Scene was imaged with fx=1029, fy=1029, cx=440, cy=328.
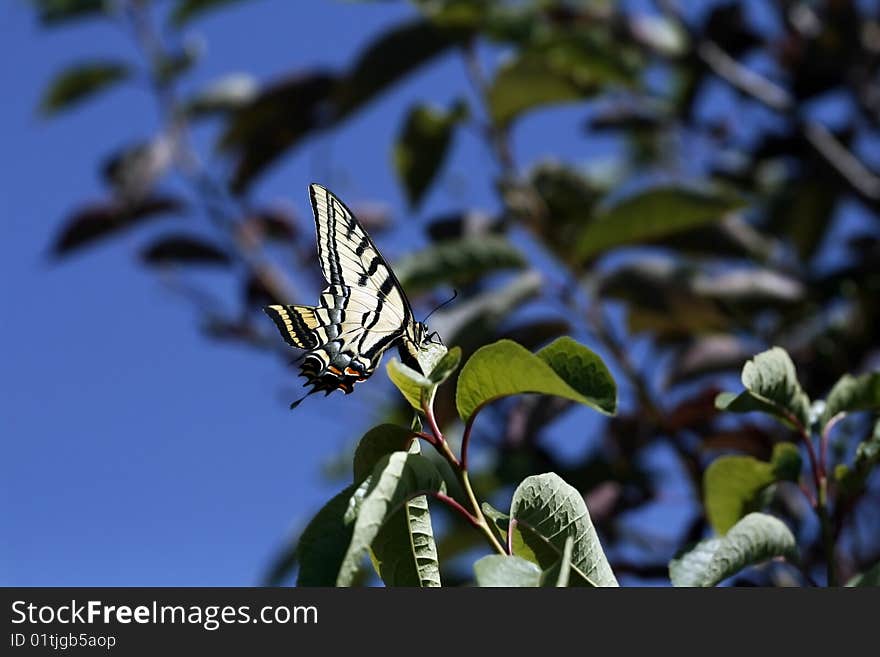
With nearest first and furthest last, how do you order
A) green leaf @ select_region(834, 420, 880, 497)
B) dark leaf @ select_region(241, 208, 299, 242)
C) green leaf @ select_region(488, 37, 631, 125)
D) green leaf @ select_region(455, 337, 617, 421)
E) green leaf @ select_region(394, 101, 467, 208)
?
green leaf @ select_region(455, 337, 617, 421) < green leaf @ select_region(834, 420, 880, 497) < green leaf @ select_region(488, 37, 631, 125) < green leaf @ select_region(394, 101, 467, 208) < dark leaf @ select_region(241, 208, 299, 242)

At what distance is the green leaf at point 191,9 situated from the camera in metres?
3.22

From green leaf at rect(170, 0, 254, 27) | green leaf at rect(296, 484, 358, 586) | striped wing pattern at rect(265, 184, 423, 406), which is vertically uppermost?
green leaf at rect(170, 0, 254, 27)

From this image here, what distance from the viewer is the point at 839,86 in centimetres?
283

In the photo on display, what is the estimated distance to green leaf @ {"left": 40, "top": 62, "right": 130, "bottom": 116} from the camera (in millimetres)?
3510

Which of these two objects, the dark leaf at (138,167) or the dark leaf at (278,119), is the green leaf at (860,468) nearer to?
the dark leaf at (278,119)

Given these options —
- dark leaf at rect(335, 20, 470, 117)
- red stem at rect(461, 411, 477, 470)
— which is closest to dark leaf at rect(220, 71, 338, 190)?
dark leaf at rect(335, 20, 470, 117)

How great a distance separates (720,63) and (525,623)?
232 cm

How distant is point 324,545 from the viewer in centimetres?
90

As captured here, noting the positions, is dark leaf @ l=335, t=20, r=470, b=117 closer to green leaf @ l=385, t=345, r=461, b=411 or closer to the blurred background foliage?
the blurred background foliage

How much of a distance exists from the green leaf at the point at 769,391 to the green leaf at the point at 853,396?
0.05 meters

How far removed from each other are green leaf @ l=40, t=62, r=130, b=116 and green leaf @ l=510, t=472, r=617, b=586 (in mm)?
2910

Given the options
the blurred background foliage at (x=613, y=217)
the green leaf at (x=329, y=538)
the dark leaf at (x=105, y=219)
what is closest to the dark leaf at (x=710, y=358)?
the blurred background foliage at (x=613, y=217)

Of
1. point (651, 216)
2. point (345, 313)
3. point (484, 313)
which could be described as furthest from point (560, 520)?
point (651, 216)

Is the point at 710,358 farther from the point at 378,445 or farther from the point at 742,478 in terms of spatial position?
the point at 378,445
